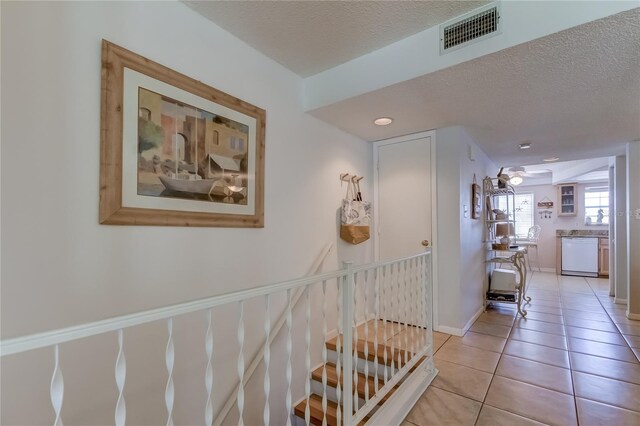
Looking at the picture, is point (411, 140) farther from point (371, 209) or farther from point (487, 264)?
point (487, 264)

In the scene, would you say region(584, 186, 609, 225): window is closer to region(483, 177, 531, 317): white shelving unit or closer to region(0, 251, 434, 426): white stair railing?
region(483, 177, 531, 317): white shelving unit

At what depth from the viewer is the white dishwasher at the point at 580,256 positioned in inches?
244

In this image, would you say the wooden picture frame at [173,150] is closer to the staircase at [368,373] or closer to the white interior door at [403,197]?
the staircase at [368,373]

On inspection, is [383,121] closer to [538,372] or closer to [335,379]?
[335,379]

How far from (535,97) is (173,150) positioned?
2.71 metres

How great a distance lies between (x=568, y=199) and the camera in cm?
687

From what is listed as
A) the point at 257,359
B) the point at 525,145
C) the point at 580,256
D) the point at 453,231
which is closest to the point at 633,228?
the point at 525,145

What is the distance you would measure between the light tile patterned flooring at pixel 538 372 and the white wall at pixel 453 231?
0.85ft

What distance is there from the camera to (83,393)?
1308mm

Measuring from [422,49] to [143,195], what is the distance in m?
1.97

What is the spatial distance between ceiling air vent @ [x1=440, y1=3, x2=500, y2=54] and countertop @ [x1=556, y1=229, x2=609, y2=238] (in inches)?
268

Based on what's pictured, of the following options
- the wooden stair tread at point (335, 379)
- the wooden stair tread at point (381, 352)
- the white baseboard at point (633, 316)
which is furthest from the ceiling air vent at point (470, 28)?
the white baseboard at point (633, 316)

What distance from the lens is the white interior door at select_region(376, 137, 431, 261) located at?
329 cm

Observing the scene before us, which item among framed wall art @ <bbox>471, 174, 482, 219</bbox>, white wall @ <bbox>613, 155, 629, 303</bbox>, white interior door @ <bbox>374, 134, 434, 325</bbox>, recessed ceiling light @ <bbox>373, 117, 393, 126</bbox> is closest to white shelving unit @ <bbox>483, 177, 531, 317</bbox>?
framed wall art @ <bbox>471, 174, 482, 219</bbox>
